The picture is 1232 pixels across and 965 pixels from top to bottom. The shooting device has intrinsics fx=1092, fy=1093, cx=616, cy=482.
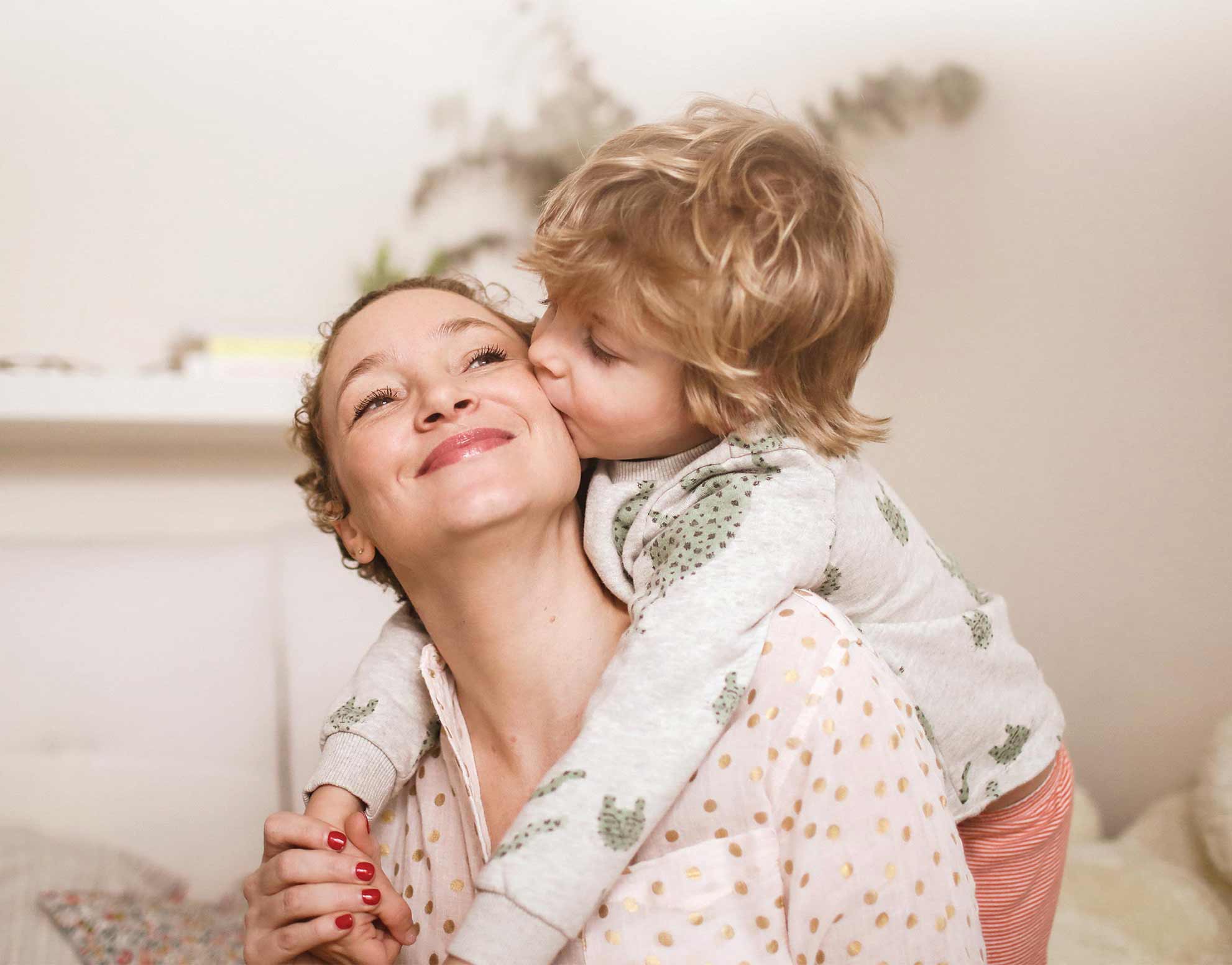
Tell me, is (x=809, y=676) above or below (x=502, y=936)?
above

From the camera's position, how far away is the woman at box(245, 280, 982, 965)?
99 cm

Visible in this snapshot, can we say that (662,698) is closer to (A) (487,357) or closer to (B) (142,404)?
(A) (487,357)

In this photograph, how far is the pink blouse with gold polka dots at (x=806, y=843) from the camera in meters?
0.98

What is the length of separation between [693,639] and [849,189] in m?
0.51

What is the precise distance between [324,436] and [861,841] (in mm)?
779

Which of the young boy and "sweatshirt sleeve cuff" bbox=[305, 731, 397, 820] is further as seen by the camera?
"sweatshirt sleeve cuff" bbox=[305, 731, 397, 820]

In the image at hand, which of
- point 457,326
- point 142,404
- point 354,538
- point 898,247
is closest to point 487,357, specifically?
point 457,326

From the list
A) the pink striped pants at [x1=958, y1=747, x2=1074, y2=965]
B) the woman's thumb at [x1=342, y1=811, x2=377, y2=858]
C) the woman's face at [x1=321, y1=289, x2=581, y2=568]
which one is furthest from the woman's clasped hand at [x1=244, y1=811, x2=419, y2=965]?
the pink striped pants at [x1=958, y1=747, x2=1074, y2=965]

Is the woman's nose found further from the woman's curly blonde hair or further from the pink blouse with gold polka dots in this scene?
the pink blouse with gold polka dots

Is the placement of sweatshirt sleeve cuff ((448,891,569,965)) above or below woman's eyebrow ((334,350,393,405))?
below

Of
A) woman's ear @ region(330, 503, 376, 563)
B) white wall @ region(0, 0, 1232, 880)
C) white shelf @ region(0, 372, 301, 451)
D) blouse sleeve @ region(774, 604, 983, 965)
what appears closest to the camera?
blouse sleeve @ region(774, 604, 983, 965)

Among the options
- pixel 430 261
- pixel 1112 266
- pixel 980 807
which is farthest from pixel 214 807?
pixel 1112 266

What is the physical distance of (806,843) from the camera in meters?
0.99

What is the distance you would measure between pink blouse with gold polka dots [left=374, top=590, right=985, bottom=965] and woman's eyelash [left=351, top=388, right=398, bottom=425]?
0.48 m
